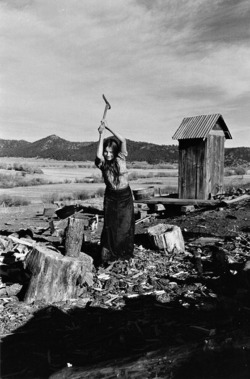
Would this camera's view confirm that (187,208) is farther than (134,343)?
Yes

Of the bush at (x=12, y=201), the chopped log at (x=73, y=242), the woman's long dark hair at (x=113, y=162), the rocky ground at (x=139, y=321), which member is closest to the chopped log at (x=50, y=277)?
the rocky ground at (x=139, y=321)

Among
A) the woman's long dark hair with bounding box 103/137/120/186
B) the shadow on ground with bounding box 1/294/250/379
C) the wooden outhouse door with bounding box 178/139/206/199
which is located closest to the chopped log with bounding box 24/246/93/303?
the shadow on ground with bounding box 1/294/250/379

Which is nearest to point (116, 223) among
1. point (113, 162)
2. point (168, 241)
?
point (113, 162)

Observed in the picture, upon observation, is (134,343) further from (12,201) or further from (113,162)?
(12,201)

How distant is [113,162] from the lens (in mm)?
6871

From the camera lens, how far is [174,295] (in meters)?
5.94

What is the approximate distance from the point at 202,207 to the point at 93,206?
3679 millimetres

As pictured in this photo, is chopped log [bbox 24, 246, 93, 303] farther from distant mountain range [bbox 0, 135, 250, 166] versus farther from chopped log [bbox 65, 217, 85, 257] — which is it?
Answer: distant mountain range [bbox 0, 135, 250, 166]

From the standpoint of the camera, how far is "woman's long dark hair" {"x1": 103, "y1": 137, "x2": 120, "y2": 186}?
6.82 metres

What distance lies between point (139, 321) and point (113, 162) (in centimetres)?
272

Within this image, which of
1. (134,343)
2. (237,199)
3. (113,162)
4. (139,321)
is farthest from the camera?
(237,199)

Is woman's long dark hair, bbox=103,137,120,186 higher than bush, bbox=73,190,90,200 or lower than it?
higher

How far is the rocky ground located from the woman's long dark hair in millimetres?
1506

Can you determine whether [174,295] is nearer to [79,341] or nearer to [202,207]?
[79,341]
